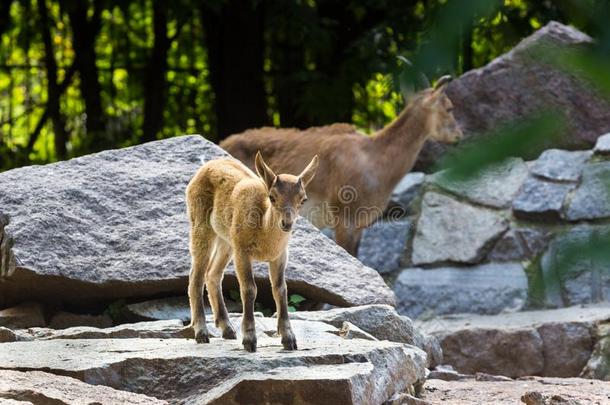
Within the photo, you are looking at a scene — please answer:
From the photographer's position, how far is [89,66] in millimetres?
12570

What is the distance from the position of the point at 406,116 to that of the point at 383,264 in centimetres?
137

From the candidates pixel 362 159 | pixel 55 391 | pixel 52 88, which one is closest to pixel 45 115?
pixel 52 88

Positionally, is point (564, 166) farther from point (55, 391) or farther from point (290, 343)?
point (55, 391)

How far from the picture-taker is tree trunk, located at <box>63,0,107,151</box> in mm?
12414

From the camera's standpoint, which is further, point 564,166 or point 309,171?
point 564,166

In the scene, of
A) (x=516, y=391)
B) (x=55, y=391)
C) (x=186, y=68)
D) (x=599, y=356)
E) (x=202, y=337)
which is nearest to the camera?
(x=55, y=391)

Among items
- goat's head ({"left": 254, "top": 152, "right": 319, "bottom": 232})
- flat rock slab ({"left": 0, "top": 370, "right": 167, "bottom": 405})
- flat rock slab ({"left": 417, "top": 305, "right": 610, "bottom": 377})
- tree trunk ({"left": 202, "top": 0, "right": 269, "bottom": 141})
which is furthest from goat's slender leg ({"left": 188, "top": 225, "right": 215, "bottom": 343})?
tree trunk ({"left": 202, "top": 0, "right": 269, "bottom": 141})

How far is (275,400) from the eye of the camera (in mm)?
3932

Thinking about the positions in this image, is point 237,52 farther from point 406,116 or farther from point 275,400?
point 275,400

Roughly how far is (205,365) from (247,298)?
363mm

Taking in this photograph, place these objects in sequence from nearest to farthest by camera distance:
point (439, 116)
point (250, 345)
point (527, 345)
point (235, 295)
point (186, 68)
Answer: point (250, 345) → point (235, 295) → point (527, 345) → point (439, 116) → point (186, 68)

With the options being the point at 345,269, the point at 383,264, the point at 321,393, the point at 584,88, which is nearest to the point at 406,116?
the point at 383,264

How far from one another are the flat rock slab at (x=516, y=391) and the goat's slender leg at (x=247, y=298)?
1.25 meters

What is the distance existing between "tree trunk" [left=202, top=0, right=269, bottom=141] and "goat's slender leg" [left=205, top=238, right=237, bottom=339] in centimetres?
718
